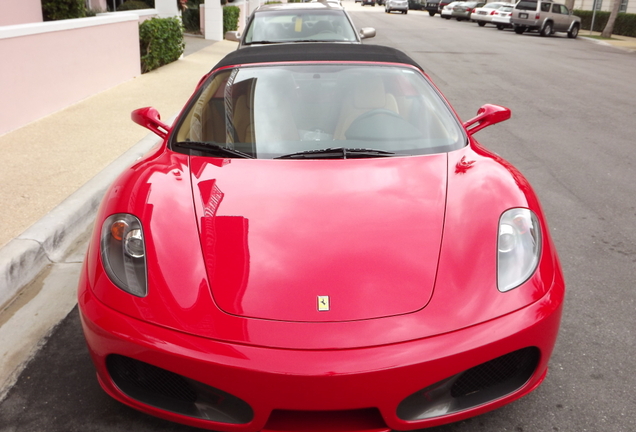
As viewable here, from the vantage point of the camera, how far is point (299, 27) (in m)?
8.73

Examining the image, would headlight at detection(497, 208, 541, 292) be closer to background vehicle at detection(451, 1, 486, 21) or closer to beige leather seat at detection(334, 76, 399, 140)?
beige leather seat at detection(334, 76, 399, 140)

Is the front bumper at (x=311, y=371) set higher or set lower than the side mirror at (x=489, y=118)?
lower

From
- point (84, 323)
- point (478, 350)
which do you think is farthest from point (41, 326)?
point (478, 350)

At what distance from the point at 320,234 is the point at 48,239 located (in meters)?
2.52

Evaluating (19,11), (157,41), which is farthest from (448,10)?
(19,11)

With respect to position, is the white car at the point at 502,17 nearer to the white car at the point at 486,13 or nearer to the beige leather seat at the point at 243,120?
the white car at the point at 486,13

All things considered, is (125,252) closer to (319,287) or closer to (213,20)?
(319,287)

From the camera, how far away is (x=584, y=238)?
4.64 meters

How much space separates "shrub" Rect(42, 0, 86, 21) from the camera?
37.6 feet

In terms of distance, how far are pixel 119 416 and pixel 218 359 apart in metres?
0.74

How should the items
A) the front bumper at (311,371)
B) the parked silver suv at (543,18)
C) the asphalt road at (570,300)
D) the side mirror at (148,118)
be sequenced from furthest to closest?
the parked silver suv at (543,18), the side mirror at (148,118), the asphalt road at (570,300), the front bumper at (311,371)

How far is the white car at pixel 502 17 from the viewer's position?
34125 millimetres

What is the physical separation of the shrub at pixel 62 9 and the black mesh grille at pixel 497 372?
11.3 m

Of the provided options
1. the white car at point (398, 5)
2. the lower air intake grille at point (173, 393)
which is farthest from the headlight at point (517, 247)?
the white car at point (398, 5)
